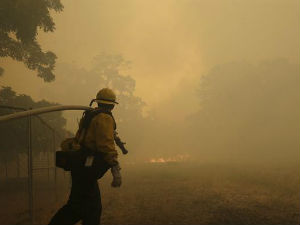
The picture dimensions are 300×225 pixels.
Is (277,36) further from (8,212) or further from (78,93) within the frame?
(8,212)

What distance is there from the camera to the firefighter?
13.1 ft

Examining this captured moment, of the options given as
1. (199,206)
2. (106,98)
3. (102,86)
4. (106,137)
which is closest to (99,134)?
(106,137)

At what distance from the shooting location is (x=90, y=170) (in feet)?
13.3

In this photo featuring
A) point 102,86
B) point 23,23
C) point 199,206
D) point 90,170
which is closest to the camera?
point 90,170

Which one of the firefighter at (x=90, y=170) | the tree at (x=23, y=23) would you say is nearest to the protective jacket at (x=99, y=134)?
the firefighter at (x=90, y=170)

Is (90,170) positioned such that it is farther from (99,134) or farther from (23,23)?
(23,23)

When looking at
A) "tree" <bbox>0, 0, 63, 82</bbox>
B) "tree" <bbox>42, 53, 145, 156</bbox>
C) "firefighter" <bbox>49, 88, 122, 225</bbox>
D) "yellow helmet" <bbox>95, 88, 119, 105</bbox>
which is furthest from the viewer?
"tree" <bbox>42, 53, 145, 156</bbox>

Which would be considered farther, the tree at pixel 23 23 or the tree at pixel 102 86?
the tree at pixel 102 86

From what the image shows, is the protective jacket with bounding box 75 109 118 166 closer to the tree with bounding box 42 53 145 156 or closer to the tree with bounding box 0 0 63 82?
the tree with bounding box 0 0 63 82

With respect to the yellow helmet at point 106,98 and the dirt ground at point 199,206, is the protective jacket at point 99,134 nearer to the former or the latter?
the yellow helmet at point 106,98

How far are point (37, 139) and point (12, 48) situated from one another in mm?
5202

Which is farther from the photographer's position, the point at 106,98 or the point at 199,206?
the point at 199,206

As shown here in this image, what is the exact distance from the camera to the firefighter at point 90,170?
13.1ft

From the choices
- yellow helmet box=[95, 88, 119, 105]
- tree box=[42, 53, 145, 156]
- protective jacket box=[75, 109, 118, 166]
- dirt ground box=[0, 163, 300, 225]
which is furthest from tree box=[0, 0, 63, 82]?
tree box=[42, 53, 145, 156]
